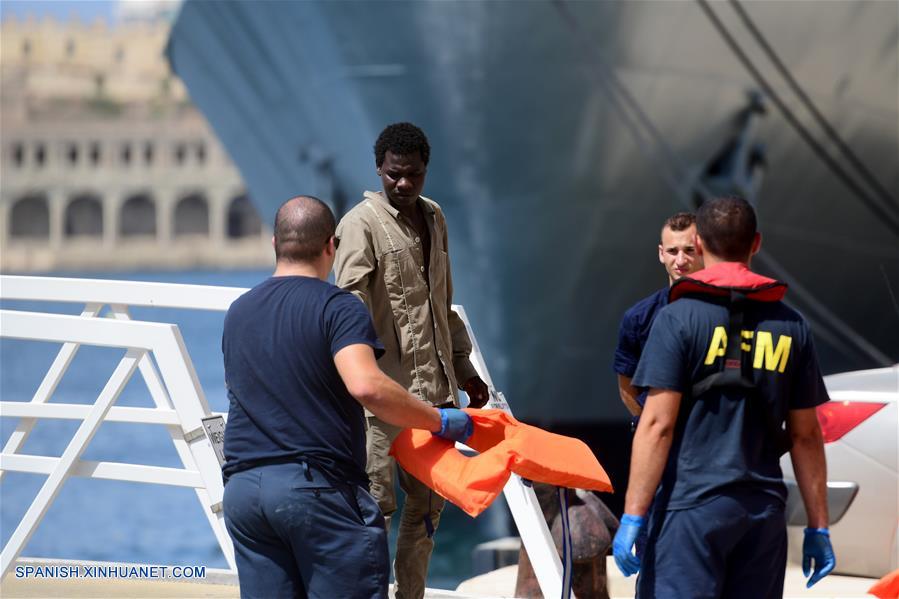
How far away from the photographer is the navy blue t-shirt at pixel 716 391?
10.2 ft

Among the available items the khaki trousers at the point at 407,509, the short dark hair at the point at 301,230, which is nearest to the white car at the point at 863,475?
the khaki trousers at the point at 407,509

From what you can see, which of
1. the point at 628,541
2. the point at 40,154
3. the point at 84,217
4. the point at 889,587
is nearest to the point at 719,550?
the point at 628,541

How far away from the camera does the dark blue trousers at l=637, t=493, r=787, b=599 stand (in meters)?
3.08

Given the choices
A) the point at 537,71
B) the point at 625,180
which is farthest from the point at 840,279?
the point at 537,71

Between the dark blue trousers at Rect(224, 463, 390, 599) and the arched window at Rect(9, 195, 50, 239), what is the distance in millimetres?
115930

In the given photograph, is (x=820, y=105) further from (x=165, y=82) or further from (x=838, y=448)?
(x=165, y=82)

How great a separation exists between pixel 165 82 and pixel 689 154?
402 ft

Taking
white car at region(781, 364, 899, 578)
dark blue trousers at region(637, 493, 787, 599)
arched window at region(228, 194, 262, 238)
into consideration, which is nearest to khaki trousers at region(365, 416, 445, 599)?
dark blue trousers at region(637, 493, 787, 599)

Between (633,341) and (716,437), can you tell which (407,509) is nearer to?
(633,341)

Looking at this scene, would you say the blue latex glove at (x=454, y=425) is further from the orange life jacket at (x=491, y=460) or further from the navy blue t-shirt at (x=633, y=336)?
the navy blue t-shirt at (x=633, y=336)

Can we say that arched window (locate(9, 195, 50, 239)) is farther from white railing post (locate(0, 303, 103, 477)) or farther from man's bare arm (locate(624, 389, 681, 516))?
man's bare arm (locate(624, 389, 681, 516))

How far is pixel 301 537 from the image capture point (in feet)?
9.82

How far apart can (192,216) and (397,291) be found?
11429 cm

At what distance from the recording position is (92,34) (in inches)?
5901
